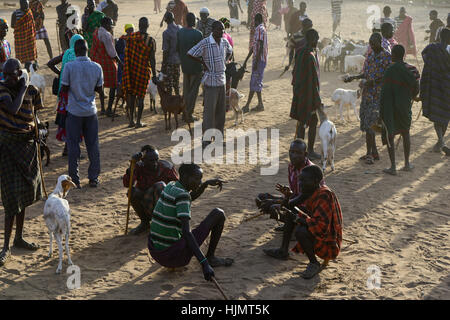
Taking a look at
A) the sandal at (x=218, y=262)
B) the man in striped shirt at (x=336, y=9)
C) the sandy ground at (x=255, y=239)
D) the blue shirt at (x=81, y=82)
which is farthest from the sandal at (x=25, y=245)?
the man in striped shirt at (x=336, y=9)

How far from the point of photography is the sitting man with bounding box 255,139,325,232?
556 centimetres

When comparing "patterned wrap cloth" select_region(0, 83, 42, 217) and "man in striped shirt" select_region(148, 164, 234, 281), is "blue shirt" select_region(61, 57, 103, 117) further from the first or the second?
"man in striped shirt" select_region(148, 164, 234, 281)

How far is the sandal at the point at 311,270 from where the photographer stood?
5301 millimetres

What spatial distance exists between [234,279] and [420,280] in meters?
1.75

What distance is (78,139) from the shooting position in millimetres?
7547

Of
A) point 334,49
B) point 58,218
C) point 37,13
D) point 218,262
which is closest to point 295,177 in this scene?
point 218,262

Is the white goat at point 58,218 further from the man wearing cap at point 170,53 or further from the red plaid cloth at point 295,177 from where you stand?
the man wearing cap at point 170,53

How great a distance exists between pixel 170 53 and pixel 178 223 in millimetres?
6595

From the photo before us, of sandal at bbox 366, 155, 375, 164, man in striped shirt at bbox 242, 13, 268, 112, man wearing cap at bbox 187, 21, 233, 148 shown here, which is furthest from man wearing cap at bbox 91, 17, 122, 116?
sandal at bbox 366, 155, 375, 164

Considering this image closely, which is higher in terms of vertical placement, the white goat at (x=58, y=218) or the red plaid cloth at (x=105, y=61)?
the red plaid cloth at (x=105, y=61)

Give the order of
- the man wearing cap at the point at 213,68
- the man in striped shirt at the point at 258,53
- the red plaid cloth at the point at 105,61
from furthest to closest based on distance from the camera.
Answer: the man in striped shirt at the point at 258,53
the red plaid cloth at the point at 105,61
the man wearing cap at the point at 213,68

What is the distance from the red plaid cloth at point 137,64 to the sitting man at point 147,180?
13.7 feet

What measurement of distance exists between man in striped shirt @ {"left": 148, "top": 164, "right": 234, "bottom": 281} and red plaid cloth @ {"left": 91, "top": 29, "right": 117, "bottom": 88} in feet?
18.8

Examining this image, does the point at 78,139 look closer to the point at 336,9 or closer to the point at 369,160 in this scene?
the point at 369,160
